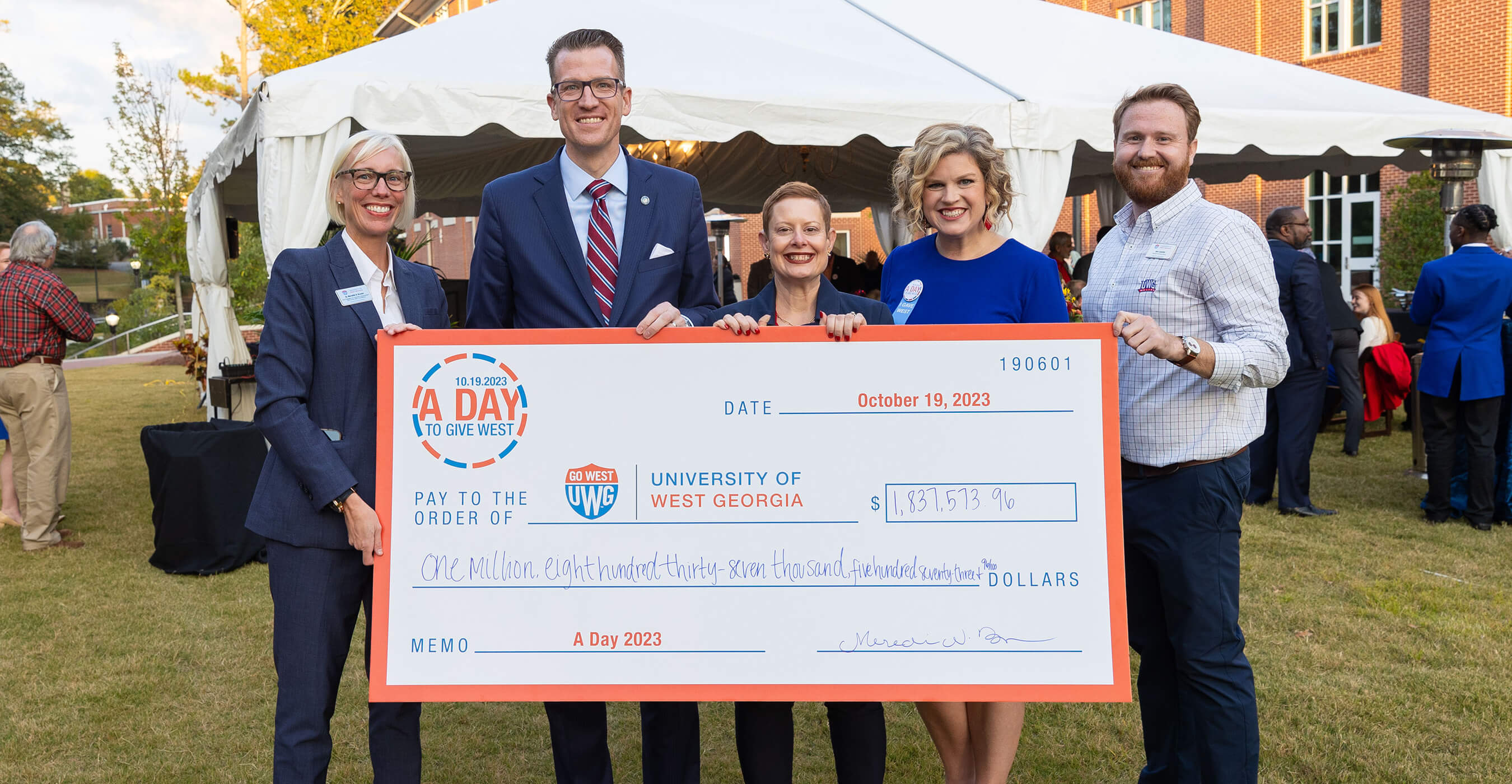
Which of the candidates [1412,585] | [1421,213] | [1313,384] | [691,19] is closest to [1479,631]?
[1412,585]

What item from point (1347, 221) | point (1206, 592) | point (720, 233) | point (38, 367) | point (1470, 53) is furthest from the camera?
point (720, 233)

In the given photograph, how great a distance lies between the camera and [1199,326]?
7.76 feet

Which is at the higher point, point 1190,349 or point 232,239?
point 232,239

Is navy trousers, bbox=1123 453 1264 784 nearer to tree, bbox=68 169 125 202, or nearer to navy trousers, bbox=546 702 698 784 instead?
navy trousers, bbox=546 702 698 784

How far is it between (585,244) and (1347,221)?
21644 mm

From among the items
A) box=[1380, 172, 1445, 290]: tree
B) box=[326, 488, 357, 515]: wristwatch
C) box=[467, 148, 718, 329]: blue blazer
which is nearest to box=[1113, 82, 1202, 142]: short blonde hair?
box=[467, 148, 718, 329]: blue blazer

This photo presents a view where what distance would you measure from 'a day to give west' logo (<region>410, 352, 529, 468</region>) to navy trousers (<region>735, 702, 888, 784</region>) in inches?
34.6

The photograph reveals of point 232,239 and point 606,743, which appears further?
point 232,239

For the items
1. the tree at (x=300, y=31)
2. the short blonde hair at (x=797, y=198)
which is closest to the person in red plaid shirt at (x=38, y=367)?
the short blonde hair at (x=797, y=198)

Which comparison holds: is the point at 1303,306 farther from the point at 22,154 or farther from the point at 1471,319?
the point at 22,154

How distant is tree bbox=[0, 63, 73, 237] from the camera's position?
3953cm

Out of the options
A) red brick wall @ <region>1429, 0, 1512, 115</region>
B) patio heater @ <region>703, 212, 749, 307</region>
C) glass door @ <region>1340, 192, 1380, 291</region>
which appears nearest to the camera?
patio heater @ <region>703, 212, 749, 307</region>

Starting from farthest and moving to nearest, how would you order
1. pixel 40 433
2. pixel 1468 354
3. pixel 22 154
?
pixel 22 154 < pixel 40 433 < pixel 1468 354

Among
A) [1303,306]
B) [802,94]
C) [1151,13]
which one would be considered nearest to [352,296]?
[802,94]
